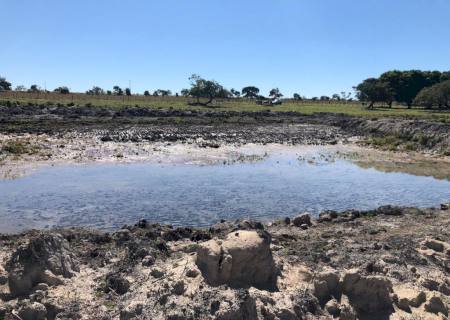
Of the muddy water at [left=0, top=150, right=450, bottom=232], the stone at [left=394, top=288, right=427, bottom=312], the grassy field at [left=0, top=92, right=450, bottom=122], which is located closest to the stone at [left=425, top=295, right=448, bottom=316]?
the stone at [left=394, top=288, right=427, bottom=312]

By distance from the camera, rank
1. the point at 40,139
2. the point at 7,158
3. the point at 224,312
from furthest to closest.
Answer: the point at 40,139 < the point at 7,158 < the point at 224,312

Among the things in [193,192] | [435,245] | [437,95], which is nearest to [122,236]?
[435,245]

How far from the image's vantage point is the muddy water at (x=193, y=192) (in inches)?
738

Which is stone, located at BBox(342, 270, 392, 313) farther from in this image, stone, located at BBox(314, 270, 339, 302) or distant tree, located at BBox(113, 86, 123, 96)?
distant tree, located at BBox(113, 86, 123, 96)

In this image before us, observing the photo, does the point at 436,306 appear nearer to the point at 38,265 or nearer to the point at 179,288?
the point at 179,288

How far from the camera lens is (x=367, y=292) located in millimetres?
10516

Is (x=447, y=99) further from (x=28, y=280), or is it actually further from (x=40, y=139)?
(x=28, y=280)

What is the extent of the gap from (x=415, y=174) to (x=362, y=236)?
17.8 meters

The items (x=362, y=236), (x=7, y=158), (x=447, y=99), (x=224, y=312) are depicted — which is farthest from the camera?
(x=447, y=99)

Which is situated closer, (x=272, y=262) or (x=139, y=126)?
(x=272, y=262)

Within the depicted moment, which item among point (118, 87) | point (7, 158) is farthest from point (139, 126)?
point (118, 87)

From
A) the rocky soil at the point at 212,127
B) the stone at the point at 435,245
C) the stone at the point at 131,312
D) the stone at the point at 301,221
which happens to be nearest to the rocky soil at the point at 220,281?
the stone at the point at 131,312

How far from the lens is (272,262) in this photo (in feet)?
35.3

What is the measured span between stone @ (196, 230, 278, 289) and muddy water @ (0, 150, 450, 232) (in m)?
7.44
